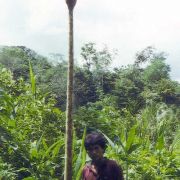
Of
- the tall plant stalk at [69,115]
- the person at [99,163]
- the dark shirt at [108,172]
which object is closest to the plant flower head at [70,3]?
the tall plant stalk at [69,115]

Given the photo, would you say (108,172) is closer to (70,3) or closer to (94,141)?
(94,141)

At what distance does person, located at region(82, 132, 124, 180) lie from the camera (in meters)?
2.64

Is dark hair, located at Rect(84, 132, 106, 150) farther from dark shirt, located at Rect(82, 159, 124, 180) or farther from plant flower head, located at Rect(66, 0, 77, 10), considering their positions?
plant flower head, located at Rect(66, 0, 77, 10)

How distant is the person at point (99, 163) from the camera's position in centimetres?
264

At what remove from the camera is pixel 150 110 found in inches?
183

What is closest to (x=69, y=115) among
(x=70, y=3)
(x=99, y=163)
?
(x=99, y=163)

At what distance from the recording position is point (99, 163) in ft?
8.91

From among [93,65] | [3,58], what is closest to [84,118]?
[93,65]

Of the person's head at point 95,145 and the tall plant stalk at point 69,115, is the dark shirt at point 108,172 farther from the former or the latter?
the tall plant stalk at point 69,115

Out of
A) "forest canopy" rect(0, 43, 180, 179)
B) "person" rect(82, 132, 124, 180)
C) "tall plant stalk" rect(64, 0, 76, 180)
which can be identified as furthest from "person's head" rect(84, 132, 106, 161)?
"forest canopy" rect(0, 43, 180, 179)

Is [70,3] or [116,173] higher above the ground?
[70,3]

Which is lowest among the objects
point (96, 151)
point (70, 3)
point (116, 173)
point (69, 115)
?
point (116, 173)

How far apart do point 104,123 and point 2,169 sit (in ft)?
5.63

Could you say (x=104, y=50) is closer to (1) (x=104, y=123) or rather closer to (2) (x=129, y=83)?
(2) (x=129, y=83)
